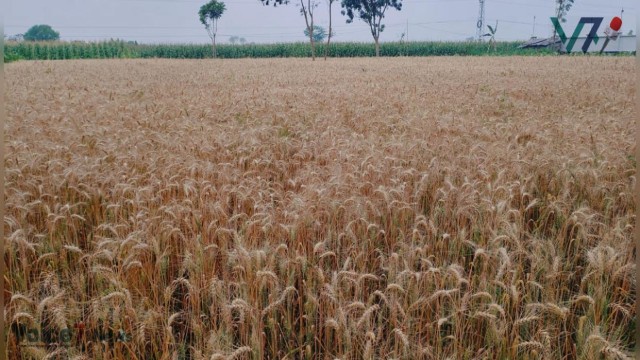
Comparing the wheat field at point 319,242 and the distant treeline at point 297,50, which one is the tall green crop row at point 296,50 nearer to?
the distant treeline at point 297,50

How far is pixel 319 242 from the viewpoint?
316 centimetres

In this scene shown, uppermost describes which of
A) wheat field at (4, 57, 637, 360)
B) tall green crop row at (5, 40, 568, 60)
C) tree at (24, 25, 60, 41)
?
tree at (24, 25, 60, 41)

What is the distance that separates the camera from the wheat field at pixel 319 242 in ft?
8.48

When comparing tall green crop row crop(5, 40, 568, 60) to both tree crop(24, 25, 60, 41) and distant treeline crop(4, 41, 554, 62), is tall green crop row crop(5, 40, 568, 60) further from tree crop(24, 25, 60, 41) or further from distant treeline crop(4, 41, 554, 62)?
tree crop(24, 25, 60, 41)

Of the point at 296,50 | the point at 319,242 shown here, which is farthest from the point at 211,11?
the point at 319,242

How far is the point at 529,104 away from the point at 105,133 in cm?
940

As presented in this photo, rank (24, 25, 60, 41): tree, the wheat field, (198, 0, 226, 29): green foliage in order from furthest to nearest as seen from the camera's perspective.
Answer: (24, 25, 60, 41): tree < (198, 0, 226, 29): green foliage < the wheat field

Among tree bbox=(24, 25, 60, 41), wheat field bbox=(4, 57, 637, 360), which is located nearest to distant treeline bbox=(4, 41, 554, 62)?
wheat field bbox=(4, 57, 637, 360)

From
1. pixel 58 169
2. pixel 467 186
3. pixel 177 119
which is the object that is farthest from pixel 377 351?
pixel 177 119

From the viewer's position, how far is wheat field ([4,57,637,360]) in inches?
102

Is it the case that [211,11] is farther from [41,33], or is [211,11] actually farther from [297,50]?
[41,33]

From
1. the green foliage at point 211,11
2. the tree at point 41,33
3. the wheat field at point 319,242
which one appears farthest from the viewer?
the tree at point 41,33

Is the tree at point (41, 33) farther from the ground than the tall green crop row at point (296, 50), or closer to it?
farther from the ground

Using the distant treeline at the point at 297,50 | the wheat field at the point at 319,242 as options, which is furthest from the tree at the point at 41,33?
the wheat field at the point at 319,242
